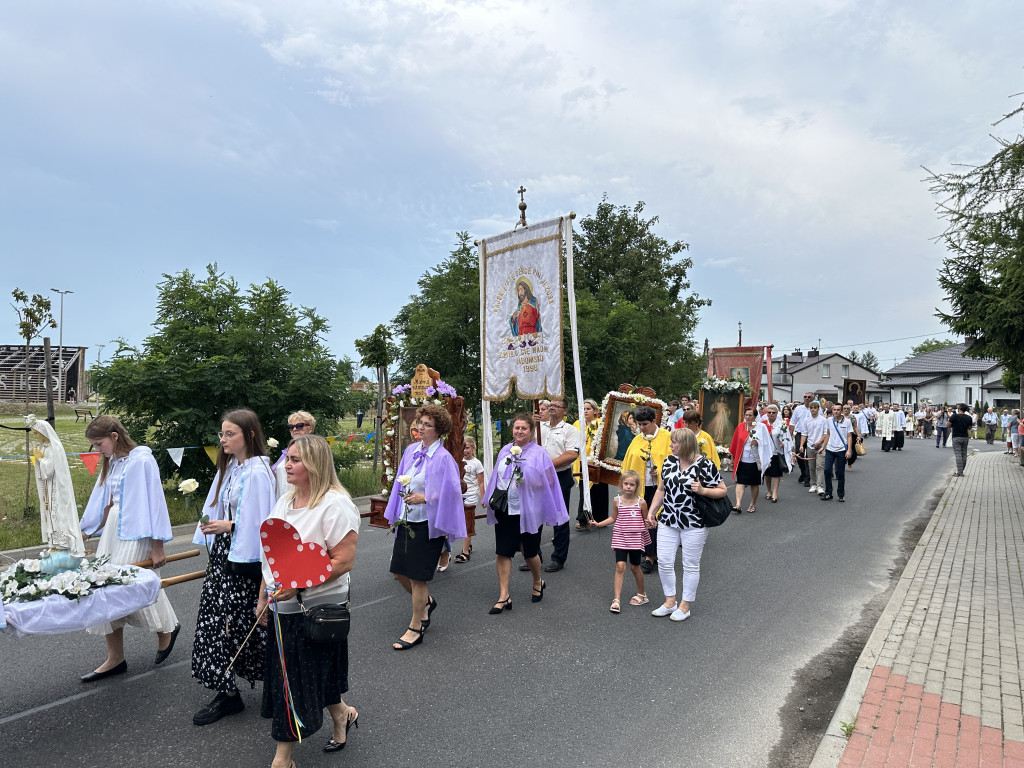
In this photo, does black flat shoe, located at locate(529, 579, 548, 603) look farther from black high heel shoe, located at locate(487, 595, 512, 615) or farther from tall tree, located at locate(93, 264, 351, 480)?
tall tree, located at locate(93, 264, 351, 480)

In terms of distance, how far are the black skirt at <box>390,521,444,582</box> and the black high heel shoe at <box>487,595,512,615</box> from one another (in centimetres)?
96

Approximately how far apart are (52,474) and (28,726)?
158 cm

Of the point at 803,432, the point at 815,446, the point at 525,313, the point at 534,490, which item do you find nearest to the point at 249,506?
the point at 534,490

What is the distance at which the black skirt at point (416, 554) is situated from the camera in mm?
5393

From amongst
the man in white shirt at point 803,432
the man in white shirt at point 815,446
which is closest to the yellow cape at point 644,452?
the man in white shirt at point 815,446

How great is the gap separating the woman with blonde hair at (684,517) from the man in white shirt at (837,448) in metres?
8.15

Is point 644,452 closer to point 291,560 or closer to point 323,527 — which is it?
point 323,527

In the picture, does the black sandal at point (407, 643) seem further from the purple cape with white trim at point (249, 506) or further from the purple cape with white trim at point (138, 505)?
the purple cape with white trim at point (138, 505)

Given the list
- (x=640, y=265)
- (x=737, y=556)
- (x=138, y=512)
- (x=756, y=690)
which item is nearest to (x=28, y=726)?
(x=138, y=512)

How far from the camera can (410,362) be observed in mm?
16688

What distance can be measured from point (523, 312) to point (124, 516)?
5250 millimetres

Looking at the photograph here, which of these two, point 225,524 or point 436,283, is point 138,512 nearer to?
point 225,524

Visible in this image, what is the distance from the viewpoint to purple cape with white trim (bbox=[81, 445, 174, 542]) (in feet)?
14.9

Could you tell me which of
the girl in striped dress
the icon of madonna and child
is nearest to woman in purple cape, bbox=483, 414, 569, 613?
the girl in striped dress
